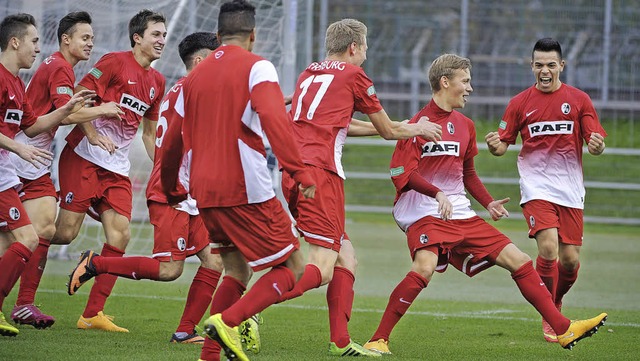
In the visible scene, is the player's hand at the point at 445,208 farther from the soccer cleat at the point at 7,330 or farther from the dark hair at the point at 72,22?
the dark hair at the point at 72,22

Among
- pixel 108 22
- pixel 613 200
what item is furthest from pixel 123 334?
pixel 613 200

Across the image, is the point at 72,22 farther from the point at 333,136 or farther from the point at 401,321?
the point at 401,321

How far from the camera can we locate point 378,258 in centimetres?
1361

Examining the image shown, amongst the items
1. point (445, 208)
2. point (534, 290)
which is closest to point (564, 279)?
point (534, 290)

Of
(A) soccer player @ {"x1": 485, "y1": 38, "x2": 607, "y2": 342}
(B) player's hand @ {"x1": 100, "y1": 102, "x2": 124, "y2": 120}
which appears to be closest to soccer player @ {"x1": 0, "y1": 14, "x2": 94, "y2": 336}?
(B) player's hand @ {"x1": 100, "y1": 102, "x2": 124, "y2": 120}

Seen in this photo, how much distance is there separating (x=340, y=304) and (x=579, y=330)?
1.58m

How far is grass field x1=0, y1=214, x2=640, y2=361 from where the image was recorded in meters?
7.03

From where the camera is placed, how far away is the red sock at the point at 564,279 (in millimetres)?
8578

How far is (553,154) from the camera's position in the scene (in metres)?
8.49

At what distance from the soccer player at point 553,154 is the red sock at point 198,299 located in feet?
8.02

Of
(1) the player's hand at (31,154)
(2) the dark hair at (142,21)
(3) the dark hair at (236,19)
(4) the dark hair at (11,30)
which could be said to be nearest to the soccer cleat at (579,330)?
(3) the dark hair at (236,19)

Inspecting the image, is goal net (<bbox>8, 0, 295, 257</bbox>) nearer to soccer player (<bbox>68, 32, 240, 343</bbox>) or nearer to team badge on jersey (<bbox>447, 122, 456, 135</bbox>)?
soccer player (<bbox>68, 32, 240, 343</bbox>)

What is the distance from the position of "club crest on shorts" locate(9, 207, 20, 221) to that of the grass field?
2.69ft

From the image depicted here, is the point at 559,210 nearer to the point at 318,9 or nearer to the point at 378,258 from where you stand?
the point at 378,258
